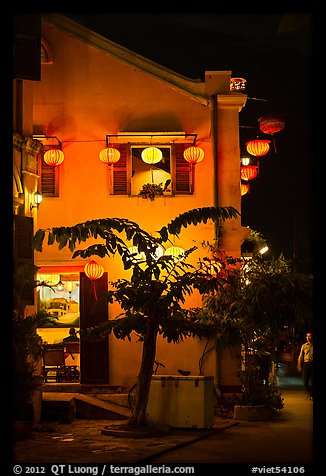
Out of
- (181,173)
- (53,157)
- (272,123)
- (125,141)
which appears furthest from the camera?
(181,173)

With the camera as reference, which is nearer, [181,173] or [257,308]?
[257,308]

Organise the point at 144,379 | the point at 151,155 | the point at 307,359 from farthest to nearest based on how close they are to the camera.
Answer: the point at 307,359, the point at 151,155, the point at 144,379

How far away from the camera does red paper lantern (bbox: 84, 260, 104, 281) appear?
62.0 feet

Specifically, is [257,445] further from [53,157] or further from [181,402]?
[53,157]

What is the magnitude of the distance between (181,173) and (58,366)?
5.45m

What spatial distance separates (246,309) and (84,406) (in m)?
3.96

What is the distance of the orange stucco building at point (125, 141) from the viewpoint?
64.5 feet

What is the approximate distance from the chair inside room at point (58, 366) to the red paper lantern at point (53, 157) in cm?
422

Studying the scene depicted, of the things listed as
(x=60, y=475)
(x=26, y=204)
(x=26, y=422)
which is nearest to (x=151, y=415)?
(x=26, y=422)

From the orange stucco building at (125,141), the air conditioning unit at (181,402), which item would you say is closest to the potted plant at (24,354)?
the air conditioning unit at (181,402)

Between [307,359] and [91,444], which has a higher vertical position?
[307,359]

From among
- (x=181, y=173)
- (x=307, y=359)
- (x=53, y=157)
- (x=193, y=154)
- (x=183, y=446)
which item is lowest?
(x=183, y=446)

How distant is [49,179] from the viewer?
65.2 ft

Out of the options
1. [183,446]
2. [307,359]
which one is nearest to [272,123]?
[307,359]
